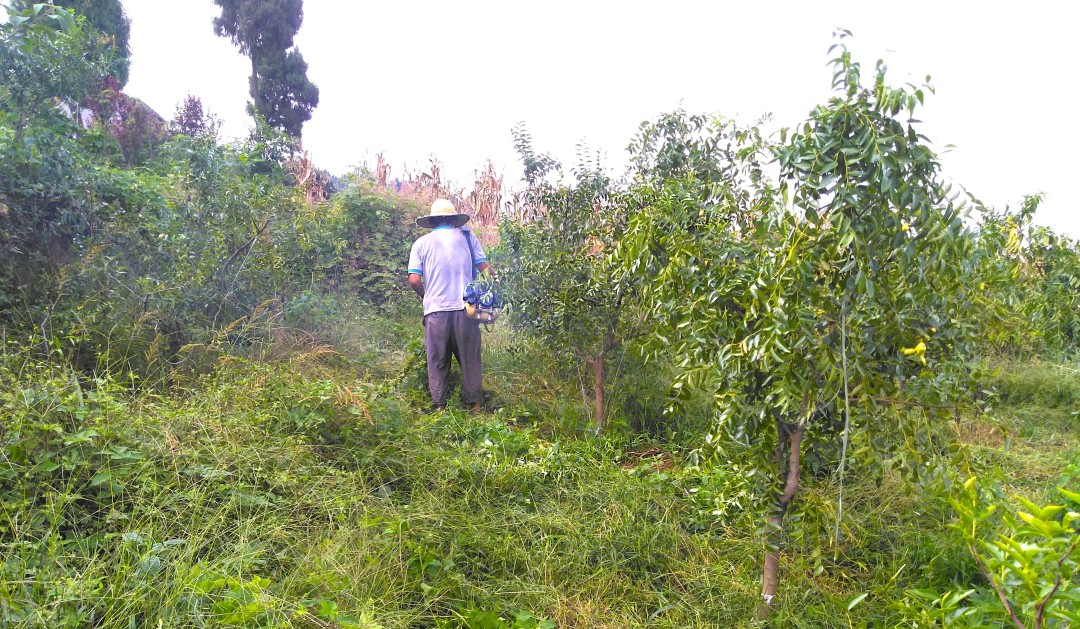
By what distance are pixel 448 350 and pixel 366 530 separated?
255cm

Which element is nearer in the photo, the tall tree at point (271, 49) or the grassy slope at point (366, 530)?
the grassy slope at point (366, 530)

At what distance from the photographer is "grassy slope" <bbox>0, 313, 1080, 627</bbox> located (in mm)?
2273

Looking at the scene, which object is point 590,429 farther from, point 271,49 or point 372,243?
point 271,49

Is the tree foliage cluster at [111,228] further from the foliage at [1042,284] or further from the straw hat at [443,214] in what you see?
the foliage at [1042,284]

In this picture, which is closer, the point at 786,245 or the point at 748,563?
the point at 786,245

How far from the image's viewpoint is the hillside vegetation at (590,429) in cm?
210

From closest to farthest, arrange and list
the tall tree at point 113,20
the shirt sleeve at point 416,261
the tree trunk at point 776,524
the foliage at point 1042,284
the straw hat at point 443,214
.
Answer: the tree trunk at point 776,524
the shirt sleeve at point 416,261
the straw hat at point 443,214
the foliage at point 1042,284
the tall tree at point 113,20

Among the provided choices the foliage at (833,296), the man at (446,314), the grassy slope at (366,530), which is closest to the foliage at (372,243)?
the man at (446,314)

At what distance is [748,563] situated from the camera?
2.80m

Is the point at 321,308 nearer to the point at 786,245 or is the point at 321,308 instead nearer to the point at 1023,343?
the point at 786,245

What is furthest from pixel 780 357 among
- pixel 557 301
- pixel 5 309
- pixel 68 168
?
pixel 68 168

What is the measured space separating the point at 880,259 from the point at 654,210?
1.18 m

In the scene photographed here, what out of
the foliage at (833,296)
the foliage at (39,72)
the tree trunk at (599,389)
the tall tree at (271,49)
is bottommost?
the tree trunk at (599,389)

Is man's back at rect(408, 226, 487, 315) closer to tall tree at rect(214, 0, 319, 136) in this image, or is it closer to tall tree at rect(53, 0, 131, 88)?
tall tree at rect(53, 0, 131, 88)
